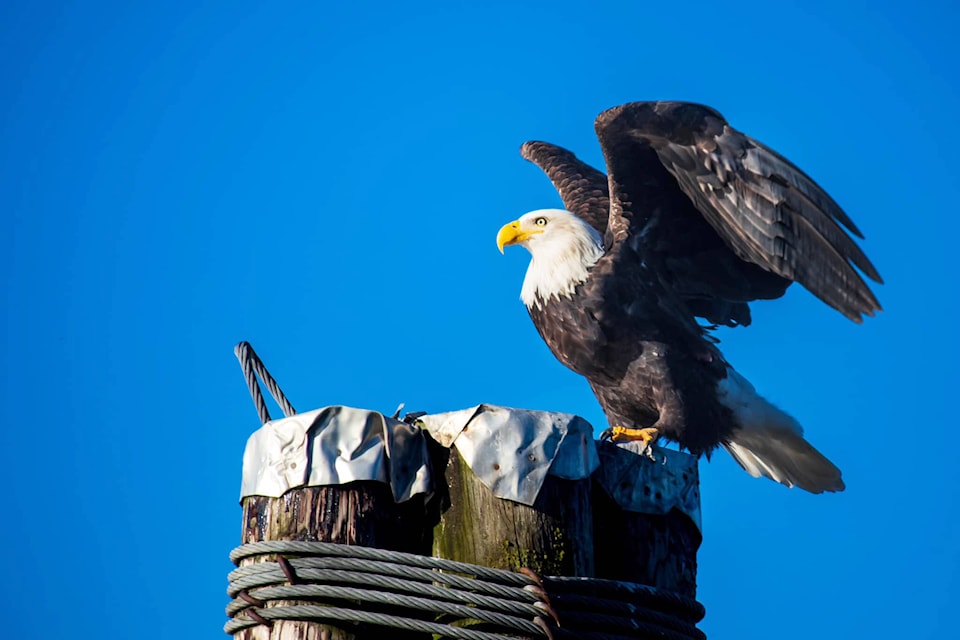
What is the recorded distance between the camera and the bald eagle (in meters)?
4.44

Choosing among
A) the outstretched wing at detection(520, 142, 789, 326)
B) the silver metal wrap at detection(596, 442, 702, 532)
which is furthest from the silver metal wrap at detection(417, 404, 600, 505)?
the outstretched wing at detection(520, 142, 789, 326)

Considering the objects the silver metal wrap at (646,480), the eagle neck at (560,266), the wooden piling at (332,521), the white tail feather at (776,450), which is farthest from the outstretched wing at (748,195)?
the wooden piling at (332,521)

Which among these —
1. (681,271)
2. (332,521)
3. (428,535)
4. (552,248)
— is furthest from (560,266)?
(332,521)

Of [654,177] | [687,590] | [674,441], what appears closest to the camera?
[687,590]

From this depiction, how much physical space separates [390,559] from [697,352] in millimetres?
3323

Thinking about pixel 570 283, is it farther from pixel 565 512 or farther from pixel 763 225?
pixel 565 512

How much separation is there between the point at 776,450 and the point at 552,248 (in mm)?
1537

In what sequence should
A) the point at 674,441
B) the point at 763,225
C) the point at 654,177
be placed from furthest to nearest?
the point at 654,177 → the point at 674,441 → the point at 763,225

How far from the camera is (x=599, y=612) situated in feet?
6.42

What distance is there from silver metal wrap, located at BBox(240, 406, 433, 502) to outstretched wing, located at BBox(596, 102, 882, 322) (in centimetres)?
245

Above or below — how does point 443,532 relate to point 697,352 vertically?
below

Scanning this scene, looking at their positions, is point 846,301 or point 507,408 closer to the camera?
point 507,408

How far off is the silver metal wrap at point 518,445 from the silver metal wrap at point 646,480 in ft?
0.44

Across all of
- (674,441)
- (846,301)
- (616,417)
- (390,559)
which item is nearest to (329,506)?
(390,559)
